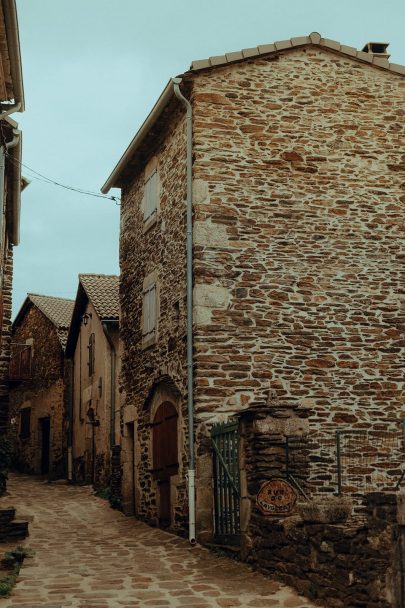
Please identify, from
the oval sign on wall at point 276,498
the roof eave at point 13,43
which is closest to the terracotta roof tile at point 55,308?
the roof eave at point 13,43

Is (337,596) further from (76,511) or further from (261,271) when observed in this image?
(76,511)

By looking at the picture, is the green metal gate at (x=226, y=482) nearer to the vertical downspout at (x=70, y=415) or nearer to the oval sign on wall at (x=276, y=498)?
the oval sign on wall at (x=276, y=498)

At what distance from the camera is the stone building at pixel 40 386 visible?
2381cm

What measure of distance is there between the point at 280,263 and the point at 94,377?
918 cm

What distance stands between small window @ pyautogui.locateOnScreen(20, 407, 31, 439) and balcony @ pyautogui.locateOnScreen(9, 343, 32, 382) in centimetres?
111

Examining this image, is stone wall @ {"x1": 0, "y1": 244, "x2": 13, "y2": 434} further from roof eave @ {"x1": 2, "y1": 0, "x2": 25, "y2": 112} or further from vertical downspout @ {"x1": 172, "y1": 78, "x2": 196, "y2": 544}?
roof eave @ {"x1": 2, "y1": 0, "x2": 25, "y2": 112}

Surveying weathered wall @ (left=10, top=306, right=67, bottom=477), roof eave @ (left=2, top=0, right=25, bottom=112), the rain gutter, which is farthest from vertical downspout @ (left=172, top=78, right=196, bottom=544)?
weathered wall @ (left=10, top=306, right=67, bottom=477)

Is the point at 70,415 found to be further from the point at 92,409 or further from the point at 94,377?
the point at 94,377

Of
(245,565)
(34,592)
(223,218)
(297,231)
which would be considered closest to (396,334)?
(297,231)

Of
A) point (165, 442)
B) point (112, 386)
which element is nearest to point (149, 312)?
point (165, 442)

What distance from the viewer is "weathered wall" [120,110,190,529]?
12500mm

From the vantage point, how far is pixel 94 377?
795 inches

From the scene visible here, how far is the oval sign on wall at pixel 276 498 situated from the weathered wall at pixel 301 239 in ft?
8.78

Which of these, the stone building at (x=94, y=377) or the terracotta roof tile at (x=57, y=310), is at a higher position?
the terracotta roof tile at (x=57, y=310)
